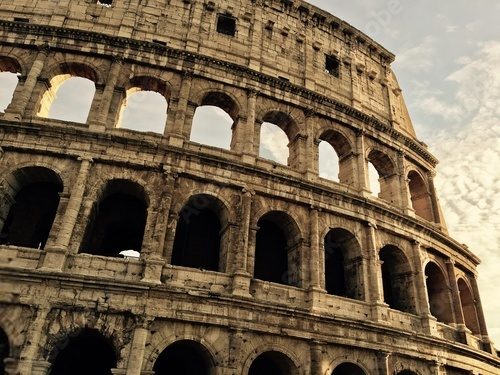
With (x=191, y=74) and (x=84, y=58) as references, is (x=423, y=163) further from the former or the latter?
(x=84, y=58)

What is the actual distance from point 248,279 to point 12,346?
19.0 ft

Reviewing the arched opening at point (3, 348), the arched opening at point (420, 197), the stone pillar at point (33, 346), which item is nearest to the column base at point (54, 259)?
the stone pillar at point (33, 346)

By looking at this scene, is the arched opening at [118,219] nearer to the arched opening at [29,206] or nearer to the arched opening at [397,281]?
the arched opening at [29,206]

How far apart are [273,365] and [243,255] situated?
11.0 ft

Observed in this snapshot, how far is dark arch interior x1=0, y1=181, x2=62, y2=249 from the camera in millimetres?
11484

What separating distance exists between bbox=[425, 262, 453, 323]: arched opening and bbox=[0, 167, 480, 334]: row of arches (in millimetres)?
2011

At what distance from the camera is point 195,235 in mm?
12664

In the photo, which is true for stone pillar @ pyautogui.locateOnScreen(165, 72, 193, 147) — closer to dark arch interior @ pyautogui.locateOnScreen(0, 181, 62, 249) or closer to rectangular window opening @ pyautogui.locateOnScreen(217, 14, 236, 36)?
rectangular window opening @ pyautogui.locateOnScreen(217, 14, 236, 36)

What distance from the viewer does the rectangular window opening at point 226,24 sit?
16.3 meters

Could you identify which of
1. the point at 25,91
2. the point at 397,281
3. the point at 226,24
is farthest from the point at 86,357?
the point at 226,24

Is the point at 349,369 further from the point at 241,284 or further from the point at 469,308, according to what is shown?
the point at 469,308

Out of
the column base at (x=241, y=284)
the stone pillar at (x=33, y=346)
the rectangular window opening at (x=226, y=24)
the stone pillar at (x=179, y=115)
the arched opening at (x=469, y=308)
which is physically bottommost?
the stone pillar at (x=33, y=346)

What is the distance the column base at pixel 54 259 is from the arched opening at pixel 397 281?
409 inches

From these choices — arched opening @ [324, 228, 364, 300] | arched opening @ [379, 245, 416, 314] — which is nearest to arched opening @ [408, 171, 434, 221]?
arched opening @ [379, 245, 416, 314]
